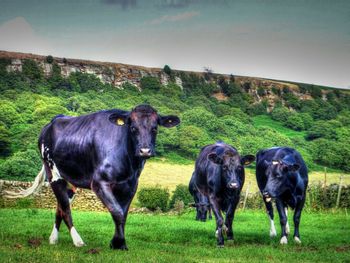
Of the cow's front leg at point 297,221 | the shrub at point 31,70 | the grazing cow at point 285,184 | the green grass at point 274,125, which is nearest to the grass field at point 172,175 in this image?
the green grass at point 274,125

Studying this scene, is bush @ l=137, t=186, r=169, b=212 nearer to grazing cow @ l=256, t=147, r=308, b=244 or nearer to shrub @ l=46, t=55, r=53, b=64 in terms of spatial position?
grazing cow @ l=256, t=147, r=308, b=244

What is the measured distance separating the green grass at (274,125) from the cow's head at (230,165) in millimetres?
105275

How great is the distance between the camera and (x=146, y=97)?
415ft

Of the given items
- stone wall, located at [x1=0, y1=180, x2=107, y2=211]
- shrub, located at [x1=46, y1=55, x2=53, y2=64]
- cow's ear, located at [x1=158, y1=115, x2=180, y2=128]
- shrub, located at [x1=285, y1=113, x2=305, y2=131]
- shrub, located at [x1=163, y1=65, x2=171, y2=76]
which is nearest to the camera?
cow's ear, located at [x1=158, y1=115, x2=180, y2=128]

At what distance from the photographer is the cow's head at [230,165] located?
515 inches

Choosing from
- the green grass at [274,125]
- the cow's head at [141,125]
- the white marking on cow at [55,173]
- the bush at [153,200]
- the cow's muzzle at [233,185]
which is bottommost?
the green grass at [274,125]

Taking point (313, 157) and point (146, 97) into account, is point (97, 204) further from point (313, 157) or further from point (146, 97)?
point (146, 97)

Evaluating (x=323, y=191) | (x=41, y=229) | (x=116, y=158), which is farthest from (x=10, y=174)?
(x=116, y=158)

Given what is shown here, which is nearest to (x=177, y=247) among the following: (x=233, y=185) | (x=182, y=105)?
(x=233, y=185)

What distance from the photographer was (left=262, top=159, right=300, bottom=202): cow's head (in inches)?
559

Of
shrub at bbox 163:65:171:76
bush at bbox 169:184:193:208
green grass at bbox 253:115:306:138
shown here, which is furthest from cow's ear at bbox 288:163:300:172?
shrub at bbox 163:65:171:76

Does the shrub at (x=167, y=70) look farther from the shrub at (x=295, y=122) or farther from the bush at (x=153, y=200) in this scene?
the bush at (x=153, y=200)

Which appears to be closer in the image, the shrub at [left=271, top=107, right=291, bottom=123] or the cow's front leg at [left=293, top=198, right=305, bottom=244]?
the cow's front leg at [left=293, top=198, right=305, bottom=244]

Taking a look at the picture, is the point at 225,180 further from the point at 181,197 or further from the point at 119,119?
the point at 181,197
